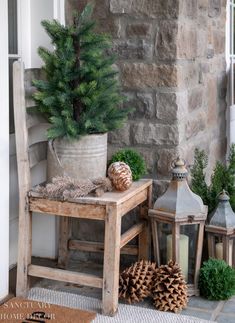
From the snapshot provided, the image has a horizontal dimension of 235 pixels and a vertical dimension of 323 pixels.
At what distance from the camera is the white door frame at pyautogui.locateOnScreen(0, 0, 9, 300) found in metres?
2.73

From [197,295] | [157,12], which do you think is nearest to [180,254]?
[197,295]

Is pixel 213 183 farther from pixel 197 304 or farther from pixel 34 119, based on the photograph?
pixel 34 119

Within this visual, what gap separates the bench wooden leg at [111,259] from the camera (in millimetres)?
2621

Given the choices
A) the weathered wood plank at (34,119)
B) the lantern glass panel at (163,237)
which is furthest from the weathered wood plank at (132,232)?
the weathered wood plank at (34,119)

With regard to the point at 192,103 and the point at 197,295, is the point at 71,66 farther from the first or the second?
the point at 197,295

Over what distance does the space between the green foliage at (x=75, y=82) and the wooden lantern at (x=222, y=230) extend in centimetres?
70

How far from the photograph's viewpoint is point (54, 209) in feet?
9.04

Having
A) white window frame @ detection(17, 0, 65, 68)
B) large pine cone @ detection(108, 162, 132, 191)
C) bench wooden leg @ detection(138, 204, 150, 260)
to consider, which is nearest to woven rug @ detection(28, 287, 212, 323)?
bench wooden leg @ detection(138, 204, 150, 260)

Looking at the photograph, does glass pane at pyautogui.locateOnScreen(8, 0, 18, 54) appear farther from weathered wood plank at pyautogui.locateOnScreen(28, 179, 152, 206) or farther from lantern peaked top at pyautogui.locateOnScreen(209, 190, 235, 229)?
lantern peaked top at pyautogui.locateOnScreen(209, 190, 235, 229)

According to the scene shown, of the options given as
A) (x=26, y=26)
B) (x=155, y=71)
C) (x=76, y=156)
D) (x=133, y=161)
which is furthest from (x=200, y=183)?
(x=26, y=26)

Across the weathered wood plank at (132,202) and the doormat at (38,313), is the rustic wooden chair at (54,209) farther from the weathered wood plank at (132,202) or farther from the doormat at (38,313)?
the doormat at (38,313)

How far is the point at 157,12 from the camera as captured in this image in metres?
3.07

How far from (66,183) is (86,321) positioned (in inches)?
23.9

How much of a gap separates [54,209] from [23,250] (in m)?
0.25
